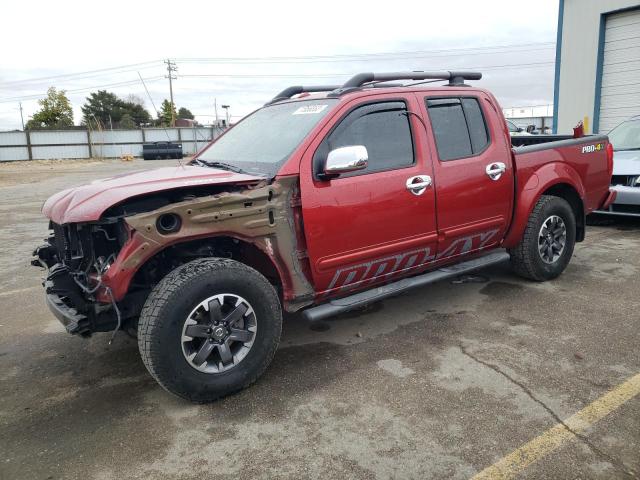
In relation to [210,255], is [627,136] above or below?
above

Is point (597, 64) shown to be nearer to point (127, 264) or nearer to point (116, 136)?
point (127, 264)

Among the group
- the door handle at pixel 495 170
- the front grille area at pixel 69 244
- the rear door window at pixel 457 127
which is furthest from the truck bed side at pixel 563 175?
the front grille area at pixel 69 244

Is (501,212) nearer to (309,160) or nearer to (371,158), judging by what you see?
(371,158)

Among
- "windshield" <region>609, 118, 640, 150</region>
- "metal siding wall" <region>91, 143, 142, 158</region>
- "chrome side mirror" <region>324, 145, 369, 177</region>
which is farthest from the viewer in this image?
"metal siding wall" <region>91, 143, 142, 158</region>

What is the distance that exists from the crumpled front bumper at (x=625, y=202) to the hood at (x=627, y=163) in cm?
23

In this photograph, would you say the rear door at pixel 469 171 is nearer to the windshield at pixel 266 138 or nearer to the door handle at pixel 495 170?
the door handle at pixel 495 170

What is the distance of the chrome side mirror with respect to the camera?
3.16 metres

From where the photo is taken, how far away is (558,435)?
2.60 m

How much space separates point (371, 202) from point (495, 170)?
1.42 metres

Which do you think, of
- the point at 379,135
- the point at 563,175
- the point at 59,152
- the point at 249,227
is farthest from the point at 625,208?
the point at 59,152

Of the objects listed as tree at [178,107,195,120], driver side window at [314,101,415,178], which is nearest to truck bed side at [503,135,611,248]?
driver side window at [314,101,415,178]

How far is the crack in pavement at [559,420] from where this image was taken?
7.71ft

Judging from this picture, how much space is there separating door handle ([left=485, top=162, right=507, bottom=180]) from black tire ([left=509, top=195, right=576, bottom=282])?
0.65 meters

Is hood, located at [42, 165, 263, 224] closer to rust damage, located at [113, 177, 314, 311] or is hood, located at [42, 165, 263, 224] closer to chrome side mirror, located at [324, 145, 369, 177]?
rust damage, located at [113, 177, 314, 311]
